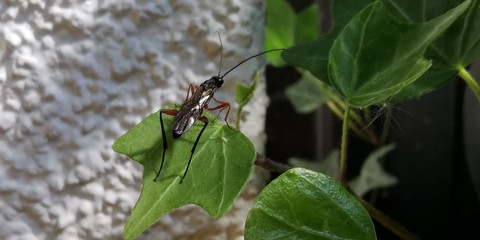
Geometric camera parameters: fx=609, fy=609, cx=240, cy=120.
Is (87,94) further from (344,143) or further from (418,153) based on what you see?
(418,153)

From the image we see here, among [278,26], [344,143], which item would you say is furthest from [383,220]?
[278,26]

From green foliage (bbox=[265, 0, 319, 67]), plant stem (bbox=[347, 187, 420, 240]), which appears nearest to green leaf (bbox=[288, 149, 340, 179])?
green foliage (bbox=[265, 0, 319, 67])

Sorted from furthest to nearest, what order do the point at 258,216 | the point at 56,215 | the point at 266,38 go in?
1. the point at 266,38
2. the point at 56,215
3. the point at 258,216

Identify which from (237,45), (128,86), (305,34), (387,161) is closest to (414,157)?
(387,161)

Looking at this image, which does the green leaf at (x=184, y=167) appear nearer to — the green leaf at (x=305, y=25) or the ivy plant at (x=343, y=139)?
the ivy plant at (x=343, y=139)

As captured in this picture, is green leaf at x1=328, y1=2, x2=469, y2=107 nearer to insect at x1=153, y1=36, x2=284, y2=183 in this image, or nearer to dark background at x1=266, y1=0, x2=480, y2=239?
insect at x1=153, y1=36, x2=284, y2=183

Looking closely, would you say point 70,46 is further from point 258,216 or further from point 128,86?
point 258,216
